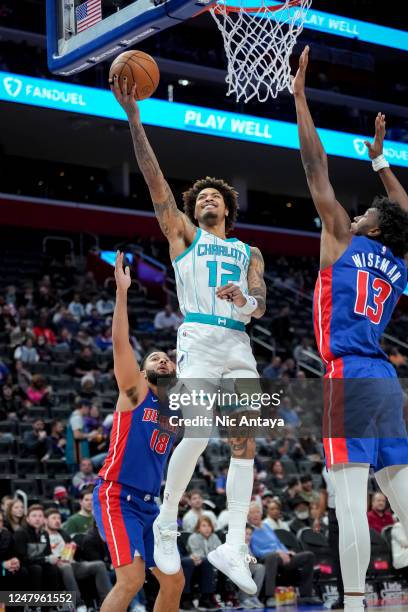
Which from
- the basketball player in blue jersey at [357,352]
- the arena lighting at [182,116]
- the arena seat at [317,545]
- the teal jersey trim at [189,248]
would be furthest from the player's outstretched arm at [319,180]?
the arena lighting at [182,116]

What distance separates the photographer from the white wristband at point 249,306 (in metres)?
6.23

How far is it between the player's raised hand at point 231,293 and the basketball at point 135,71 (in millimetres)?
1473

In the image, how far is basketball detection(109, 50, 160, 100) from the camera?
6484mm

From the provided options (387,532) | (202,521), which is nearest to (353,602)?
(202,521)

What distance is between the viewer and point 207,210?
6789 millimetres

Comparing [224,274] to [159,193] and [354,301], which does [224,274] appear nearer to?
[159,193]

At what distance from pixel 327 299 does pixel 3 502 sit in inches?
272

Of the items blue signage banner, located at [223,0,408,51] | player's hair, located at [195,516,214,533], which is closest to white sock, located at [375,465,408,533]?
player's hair, located at [195,516,214,533]

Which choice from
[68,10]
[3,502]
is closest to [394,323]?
[3,502]

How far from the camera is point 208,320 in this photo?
6.49m

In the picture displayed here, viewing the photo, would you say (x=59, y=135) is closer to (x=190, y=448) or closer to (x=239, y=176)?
(x=239, y=176)

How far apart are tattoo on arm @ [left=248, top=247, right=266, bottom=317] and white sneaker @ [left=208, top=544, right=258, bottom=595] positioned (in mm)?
1463

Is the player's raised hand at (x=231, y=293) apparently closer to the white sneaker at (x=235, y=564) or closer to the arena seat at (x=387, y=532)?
the white sneaker at (x=235, y=564)

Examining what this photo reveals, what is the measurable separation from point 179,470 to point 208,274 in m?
1.25
